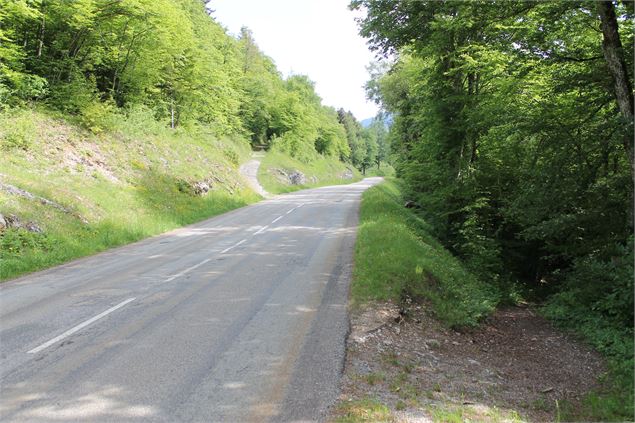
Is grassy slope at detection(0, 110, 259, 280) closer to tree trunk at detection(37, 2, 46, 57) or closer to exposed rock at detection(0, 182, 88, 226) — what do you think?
exposed rock at detection(0, 182, 88, 226)

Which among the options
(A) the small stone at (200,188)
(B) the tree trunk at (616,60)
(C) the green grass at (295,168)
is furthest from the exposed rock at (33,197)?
(C) the green grass at (295,168)

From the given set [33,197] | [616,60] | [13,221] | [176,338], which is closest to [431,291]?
[176,338]

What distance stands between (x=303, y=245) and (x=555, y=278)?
9491mm

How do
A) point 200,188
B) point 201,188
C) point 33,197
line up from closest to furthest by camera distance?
point 33,197, point 200,188, point 201,188

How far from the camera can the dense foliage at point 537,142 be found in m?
8.61

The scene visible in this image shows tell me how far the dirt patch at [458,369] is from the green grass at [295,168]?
32.8m

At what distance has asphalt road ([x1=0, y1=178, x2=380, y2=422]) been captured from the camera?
462 cm

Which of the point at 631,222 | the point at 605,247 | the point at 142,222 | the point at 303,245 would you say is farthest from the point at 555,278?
the point at 142,222

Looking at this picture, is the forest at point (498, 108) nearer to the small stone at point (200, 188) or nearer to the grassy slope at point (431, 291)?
the grassy slope at point (431, 291)

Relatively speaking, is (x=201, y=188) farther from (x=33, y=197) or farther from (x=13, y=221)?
(x=13, y=221)

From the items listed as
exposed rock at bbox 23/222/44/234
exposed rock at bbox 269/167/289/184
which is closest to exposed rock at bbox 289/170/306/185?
exposed rock at bbox 269/167/289/184

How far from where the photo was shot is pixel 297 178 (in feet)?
171

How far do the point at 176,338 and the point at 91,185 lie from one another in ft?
46.5

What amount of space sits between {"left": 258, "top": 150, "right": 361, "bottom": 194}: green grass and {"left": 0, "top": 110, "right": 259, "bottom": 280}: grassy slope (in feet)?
44.4
